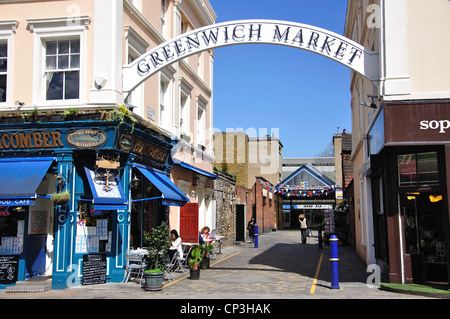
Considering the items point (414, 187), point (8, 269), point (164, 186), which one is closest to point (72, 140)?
point (164, 186)

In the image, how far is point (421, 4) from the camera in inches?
433

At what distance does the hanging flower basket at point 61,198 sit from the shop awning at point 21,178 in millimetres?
454

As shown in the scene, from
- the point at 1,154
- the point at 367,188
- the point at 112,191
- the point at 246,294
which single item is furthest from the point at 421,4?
the point at 1,154

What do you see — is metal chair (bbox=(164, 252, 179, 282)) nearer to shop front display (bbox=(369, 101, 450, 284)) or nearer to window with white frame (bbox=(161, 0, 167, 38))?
shop front display (bbox=(369, 101, 450, 284))

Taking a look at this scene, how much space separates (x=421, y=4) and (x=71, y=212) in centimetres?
979

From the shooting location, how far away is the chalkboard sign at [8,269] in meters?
11.9

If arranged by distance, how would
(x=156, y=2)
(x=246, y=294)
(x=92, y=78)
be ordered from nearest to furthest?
1. (x=246, y=294)
2. (x=92, y=78)
3. (x=156, y=2)

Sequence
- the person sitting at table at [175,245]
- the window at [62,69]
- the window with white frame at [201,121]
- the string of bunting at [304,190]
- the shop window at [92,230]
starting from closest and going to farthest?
the shop window at [92,230]
the window at [62,69]
the person sitting at table at [175,245]
the window with white frame at [201,121]
the string of bunting at [304,190]

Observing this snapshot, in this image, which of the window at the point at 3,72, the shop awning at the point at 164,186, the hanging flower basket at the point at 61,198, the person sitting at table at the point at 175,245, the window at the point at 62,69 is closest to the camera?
the hanging flower basket at the point at 61,198

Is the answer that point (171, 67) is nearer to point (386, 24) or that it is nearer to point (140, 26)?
point (140, 26)

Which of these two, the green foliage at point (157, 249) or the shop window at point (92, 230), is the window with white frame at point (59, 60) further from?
the green foliage at point (157, 249)

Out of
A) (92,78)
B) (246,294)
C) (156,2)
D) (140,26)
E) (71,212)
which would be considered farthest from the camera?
(156,2)

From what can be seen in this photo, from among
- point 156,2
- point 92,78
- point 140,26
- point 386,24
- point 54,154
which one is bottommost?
point 54,154

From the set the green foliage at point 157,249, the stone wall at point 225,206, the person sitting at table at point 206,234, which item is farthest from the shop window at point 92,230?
the stone wall at point 225,206
